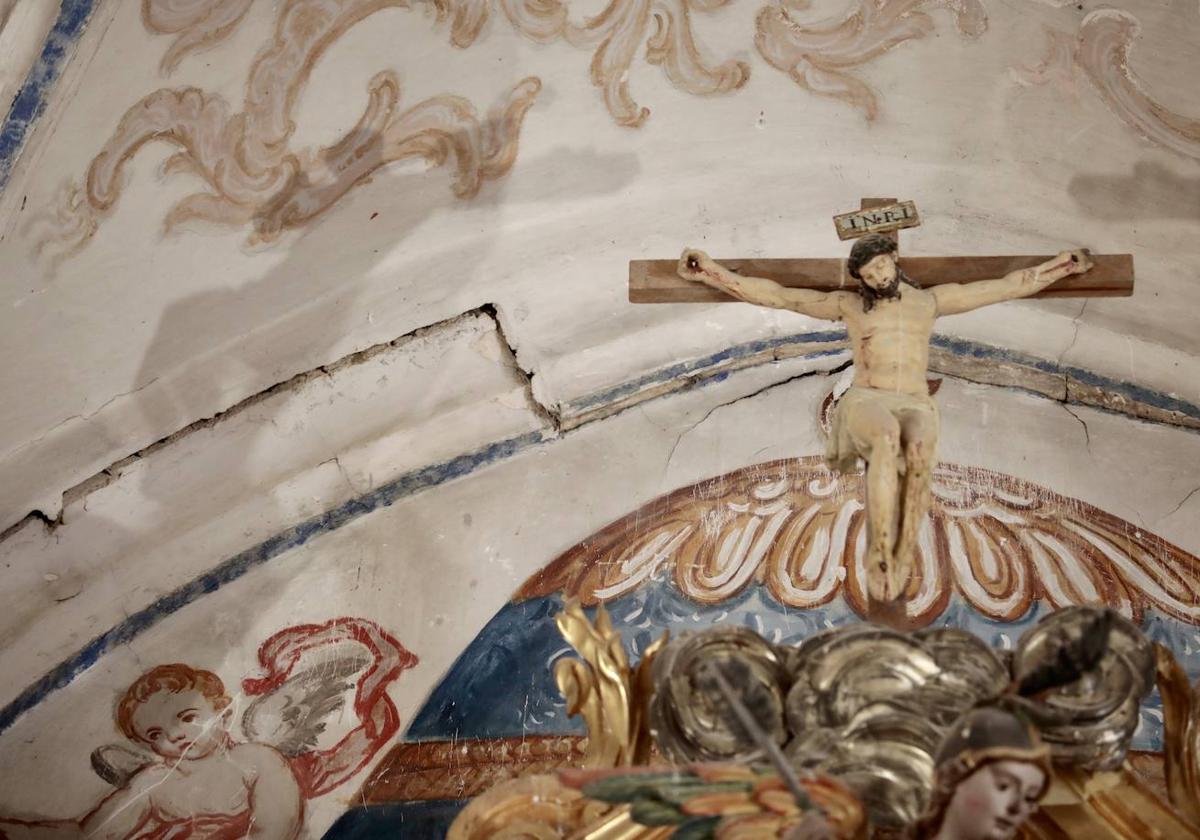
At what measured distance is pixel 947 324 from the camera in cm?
534

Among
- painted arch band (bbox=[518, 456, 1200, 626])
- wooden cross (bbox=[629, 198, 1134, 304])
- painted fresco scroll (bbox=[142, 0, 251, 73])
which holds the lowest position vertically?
painted arch band (bbox=[518, 456, 1200, 626])

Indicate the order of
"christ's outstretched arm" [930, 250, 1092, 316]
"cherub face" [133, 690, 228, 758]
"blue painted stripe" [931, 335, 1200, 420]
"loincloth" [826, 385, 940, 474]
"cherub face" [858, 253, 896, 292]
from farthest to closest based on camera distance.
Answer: "blue painted stripe" [931, 335, 1200, 420]
"cherub face" [133, 690, 228, 758]
"christ's outstretched arm" [930, 250, 1092, 316]
"cherub face" [858, 253, 896, 292]
"loincloth" [826, 385, 940, 474]

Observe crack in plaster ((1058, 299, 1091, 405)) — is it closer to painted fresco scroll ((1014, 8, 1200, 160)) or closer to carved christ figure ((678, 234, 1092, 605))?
painted fresco scroll ((1014, 8, 1200, 160))

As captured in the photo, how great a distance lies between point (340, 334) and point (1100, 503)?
2225 millimetres

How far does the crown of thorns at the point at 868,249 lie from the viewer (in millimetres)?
4008

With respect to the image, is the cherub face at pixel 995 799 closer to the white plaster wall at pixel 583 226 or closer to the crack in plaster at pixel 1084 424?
the crack in plaster at pixel 1084 424

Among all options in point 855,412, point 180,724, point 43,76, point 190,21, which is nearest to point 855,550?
point 855,412

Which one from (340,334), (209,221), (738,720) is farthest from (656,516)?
(738,720)

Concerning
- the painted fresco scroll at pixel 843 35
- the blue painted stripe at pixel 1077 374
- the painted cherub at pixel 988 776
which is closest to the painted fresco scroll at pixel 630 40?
the painted fresco scroll at pixel 843 35

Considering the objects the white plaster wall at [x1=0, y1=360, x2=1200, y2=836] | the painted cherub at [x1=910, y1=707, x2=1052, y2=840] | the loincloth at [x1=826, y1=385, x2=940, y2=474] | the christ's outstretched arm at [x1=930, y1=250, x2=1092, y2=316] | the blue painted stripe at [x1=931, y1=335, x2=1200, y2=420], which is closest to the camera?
the painted cherub at [x1=910, y1=707, x2=1052, y2=840]

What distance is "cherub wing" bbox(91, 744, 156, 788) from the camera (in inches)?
187

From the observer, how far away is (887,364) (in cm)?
397

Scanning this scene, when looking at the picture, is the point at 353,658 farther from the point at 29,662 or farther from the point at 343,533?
the point at 29,662

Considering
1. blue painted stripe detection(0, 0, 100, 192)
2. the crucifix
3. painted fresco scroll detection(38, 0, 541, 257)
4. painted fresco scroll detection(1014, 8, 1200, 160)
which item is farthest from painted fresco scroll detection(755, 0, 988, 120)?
blue painted stripe detection(0, 0, 100, 192)
